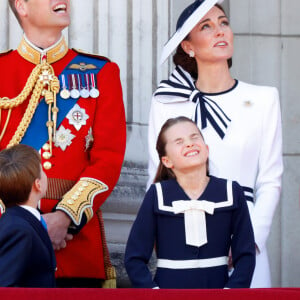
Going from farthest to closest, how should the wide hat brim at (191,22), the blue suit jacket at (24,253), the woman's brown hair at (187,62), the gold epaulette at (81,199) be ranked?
1. the woman's brown hair at (187,62)
2. the wide hat brim at (191,22)
3. the gold epaulette at (81,199)
4. the blue suit jacket at (24,253)

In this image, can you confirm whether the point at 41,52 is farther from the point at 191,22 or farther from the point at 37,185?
the point at 37,185

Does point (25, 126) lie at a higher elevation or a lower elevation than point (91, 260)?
higher

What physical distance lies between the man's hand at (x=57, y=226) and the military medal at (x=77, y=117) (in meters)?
0.39

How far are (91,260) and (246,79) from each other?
195cm

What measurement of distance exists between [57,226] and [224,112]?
0.81 metres

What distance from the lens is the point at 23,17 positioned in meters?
5.93

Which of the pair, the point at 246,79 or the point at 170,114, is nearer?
the point at 170,114

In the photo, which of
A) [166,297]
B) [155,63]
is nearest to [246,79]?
[155,63]

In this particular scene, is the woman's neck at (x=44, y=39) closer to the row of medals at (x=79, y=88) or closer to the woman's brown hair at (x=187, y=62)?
the row of medals at (x=79, y=88)

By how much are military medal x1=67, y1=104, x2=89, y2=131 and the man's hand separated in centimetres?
39

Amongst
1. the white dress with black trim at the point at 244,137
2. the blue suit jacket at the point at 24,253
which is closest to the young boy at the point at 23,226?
the blue suit jacket at the point at 24,253

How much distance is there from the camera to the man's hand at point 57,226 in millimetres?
5547

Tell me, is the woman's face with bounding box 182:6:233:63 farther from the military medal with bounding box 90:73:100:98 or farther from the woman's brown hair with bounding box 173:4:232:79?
the military medal with bounding box 90:73:100:98

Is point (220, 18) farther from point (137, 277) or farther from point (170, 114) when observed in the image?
point (137, 277)
